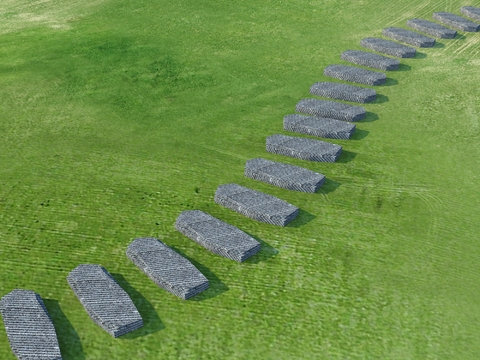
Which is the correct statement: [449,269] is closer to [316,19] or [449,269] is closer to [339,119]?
[339,119]

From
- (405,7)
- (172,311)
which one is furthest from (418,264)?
(405,7)

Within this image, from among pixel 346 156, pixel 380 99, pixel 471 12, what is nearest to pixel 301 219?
pixel 346 156

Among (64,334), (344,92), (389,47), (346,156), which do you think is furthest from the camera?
(389,47)

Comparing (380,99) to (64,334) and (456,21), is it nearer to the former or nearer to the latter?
(456,21)

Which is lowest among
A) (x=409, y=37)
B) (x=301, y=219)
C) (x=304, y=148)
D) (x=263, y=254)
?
(x=263, y=254)

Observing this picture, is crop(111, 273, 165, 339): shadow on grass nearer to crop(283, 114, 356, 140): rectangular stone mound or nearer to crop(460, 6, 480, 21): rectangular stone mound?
crop(283, 114, 356, 140): rectangular stone mound

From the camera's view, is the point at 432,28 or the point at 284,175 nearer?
the point at 284,175
